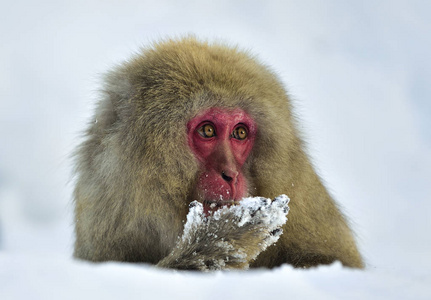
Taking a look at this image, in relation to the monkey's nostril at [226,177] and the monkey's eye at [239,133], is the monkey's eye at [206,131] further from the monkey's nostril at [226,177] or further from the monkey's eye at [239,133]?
the monkey's nostril at [226,177]

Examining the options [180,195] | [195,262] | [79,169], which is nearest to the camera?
[195,262]

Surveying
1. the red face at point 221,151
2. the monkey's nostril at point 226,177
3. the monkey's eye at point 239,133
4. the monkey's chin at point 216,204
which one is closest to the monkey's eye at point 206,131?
the red face at point 221,151

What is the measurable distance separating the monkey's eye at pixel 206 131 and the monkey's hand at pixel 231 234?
58 centimetres

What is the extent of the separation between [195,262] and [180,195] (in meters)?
0.56

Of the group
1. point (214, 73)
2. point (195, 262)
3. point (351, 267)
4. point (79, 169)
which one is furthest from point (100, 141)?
point (351, 267)

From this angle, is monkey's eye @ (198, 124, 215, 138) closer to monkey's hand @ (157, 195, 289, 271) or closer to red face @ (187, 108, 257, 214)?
red face @ (187, 108, 257, 214)

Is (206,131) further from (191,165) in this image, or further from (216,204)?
(216,204)

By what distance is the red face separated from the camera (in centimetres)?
354

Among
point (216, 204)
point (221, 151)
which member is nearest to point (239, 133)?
point (221, 151)

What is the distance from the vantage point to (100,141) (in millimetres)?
4070

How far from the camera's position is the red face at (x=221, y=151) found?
3545 mm

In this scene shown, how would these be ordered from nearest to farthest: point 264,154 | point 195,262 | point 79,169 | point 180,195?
point 195,262, point 180,195, point 264,154, point 79,169

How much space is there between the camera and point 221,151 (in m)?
3.70

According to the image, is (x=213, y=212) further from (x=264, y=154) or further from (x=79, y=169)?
(x=79, y=169)
